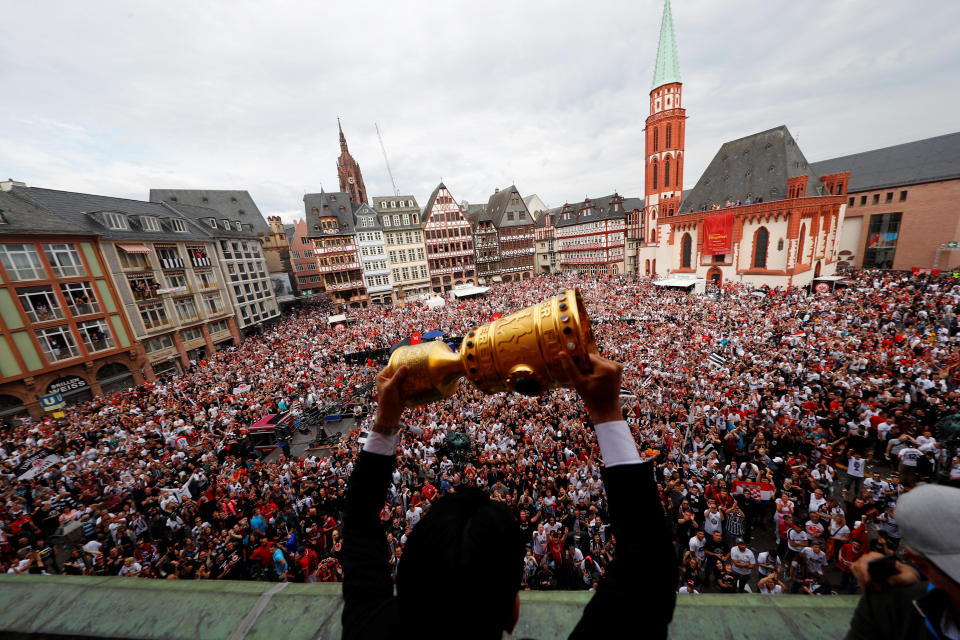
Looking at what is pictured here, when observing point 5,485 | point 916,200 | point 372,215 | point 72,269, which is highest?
point 372,215

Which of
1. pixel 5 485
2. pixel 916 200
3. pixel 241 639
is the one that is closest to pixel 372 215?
pixel 5 485

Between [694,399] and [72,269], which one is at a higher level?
[72,269]

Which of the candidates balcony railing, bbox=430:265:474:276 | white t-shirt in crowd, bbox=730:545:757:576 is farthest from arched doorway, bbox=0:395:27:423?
A: balcony railing, bbox=430:265:474:276

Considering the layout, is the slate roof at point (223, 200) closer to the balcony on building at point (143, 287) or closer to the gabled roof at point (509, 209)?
the balcony on building at point (143, 287)

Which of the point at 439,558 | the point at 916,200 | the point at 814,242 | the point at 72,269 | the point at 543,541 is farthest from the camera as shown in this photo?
the point at 916,200

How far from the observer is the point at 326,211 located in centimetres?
4391

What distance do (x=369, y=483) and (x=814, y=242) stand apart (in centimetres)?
4543

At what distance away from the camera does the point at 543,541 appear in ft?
25.0

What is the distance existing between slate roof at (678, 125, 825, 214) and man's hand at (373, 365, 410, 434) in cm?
4276

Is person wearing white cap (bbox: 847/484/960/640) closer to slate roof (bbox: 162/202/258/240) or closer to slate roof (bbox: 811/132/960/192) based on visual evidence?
slate roof (bbox: 162/202/258/240)

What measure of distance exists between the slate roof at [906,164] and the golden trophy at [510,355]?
57562 millimetres

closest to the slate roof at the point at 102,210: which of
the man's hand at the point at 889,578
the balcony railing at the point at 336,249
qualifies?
the balcony railing at the point at 336,249

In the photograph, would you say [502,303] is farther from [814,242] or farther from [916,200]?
[916,200]

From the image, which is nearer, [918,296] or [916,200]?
[918,296]
